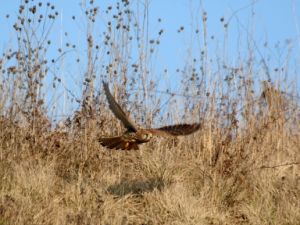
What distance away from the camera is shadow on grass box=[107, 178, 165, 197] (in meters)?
5.78

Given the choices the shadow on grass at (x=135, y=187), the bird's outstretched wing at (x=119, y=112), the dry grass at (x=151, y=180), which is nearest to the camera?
the bird's outstretched wing at (x=119, y=112)

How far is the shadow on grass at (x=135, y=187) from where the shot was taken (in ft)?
19.0

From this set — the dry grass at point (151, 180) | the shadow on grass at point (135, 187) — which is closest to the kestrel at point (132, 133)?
the dry grass at point (151, 180)

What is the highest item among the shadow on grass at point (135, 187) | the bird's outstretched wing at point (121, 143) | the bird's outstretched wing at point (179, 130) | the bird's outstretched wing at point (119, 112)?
the bird's outstretched wing at point (119, 112)

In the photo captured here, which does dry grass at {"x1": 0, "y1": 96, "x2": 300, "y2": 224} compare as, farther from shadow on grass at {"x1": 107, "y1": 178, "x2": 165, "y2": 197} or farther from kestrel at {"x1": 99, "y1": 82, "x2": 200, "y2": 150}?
kestrel at {"x1": 99, "y1": 82, "x2": 200, "y2": 150}

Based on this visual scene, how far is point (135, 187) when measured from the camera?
19.3 feet

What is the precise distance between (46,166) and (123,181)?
748mm

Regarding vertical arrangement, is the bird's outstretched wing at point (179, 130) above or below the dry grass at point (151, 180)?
above

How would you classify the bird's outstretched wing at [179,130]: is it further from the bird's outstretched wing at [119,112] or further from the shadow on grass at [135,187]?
the shadow on grass at [135,187]

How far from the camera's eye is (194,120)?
263 inches

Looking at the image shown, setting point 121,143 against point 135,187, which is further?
point 135,187

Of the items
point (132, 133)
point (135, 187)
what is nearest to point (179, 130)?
point (132, 133)

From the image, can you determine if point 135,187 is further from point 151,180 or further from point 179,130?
point 179,130

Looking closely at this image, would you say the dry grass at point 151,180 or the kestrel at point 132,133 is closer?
the kestrel at point 132,133
